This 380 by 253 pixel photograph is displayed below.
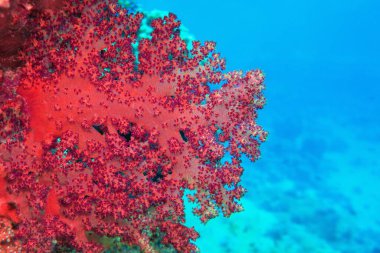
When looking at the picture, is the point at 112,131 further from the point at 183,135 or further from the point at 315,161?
the point at 315,161

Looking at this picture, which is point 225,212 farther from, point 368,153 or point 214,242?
point 368,153

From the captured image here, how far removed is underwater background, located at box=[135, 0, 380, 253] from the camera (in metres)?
23.8

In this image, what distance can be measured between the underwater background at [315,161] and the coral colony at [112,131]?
1710 mm

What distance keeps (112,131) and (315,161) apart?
114 feet

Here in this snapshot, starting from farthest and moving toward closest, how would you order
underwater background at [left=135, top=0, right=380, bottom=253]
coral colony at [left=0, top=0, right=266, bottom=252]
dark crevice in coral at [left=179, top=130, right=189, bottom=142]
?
underwater background at [left=135, top=0, right=380, bottom=253]
dark crevice in coral at [left=179, top=130, right=189, bottom=142]
coral colony at [left=0, top=0, right=266, bottom=252]

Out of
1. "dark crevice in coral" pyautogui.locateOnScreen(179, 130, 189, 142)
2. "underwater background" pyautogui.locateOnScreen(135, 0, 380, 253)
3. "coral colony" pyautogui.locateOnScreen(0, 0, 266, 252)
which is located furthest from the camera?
"underwater background" pyautogui.locateOnScreen(135, 0, 380, 253)

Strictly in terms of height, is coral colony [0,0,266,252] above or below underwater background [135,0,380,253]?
below

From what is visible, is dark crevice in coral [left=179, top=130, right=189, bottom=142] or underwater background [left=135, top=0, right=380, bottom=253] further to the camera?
underwater background [left=135, top=0, right=380, bottom=253]

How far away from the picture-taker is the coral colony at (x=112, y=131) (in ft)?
12.0

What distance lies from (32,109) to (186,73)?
5.63ft

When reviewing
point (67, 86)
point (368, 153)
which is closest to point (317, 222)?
point (368, 153)

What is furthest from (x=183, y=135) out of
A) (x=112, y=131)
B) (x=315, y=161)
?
(x=315, y=161)

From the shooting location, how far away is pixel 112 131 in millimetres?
3959

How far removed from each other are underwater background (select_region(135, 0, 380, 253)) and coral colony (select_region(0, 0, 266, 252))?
5.61 ft
